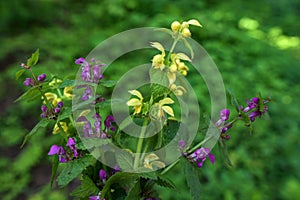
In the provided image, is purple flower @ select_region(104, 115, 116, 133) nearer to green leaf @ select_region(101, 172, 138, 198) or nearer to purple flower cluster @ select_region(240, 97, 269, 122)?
green leaf @ select_region(101, 172, 138, 198)

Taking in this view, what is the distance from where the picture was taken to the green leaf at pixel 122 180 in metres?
0.62

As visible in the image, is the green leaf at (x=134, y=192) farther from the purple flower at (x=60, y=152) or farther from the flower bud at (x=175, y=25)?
the flower bud at (x=175, y=25)

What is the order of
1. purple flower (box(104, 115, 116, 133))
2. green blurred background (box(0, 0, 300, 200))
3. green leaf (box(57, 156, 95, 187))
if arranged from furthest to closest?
green blurred background (box(0, 0, 300, 200)) → purple flower (box(104, 115, 116, 133)) → green leaf (box(57, 156, 95, 187))

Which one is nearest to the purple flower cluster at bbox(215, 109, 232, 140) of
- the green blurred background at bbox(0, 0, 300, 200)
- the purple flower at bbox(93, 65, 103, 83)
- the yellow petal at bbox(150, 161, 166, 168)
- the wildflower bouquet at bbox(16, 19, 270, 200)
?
the wildflower bouquet at bbox(16, 19, 270, 200)

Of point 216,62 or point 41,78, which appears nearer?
point 41,78

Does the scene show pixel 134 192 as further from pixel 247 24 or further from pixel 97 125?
pixel 247 24

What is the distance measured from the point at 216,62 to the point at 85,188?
195 cm

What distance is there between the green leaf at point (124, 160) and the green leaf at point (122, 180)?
0.02m

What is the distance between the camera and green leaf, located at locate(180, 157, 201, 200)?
65 centimetres

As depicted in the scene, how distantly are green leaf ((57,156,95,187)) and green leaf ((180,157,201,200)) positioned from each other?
0.50 feet

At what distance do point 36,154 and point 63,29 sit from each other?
134 centimetres

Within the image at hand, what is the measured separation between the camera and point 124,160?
67 centimetres

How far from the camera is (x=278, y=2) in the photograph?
3.87 meters

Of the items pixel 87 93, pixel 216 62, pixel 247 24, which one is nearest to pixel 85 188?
pixel 87 93
